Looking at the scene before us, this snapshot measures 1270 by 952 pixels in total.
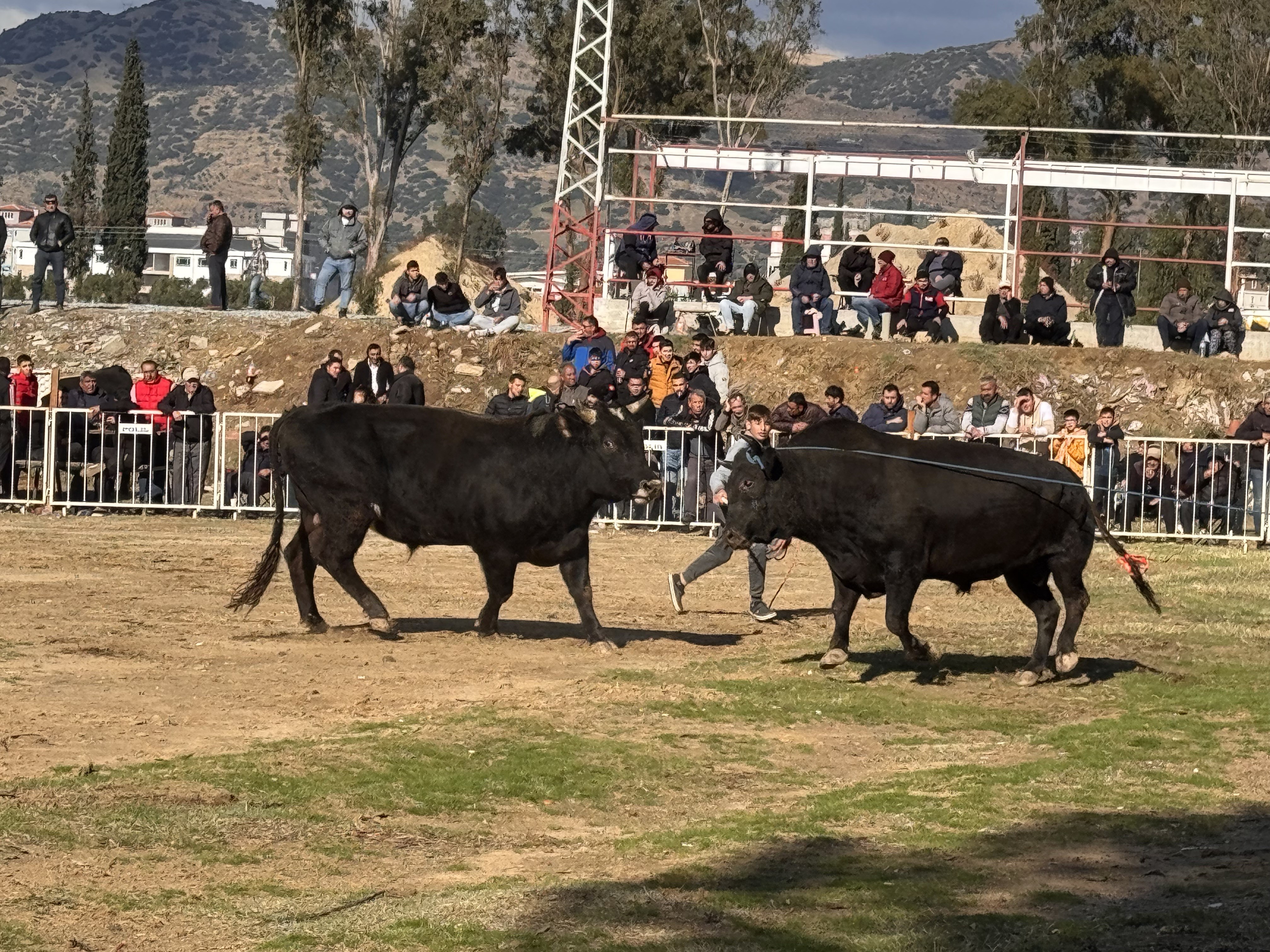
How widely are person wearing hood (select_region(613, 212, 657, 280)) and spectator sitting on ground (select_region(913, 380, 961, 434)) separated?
881 centimetres

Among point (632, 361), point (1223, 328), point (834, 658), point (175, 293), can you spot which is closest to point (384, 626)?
point (834, 658)

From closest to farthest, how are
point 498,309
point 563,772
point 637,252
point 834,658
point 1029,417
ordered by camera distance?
point 563,772, point 834,658, point 1029,417, point 498,309, point 637,252

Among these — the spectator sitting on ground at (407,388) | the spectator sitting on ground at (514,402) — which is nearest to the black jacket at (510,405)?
the spectator sitting on ground at (514,402)

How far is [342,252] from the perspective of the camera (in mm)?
33062

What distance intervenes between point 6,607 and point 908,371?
56.4ft

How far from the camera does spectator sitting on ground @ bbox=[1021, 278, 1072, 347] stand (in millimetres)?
30672

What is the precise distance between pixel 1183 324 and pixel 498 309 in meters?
11.1

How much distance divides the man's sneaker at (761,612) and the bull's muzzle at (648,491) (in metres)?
Answer: 2.25

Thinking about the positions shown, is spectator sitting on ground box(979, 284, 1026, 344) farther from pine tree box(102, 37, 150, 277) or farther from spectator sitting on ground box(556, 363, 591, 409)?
pine tree box(102, 37, 150, 277)

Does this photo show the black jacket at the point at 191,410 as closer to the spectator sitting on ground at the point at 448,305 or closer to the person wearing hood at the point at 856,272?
the spectator sitting on ground at the point at 448,305

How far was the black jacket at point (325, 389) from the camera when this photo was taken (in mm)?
25328

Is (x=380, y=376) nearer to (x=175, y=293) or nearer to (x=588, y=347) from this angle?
(x=588, y=347)

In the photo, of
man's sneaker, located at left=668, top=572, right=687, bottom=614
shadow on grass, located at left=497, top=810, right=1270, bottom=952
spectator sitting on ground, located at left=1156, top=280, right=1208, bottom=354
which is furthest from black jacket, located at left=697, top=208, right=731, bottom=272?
shadow on grass, located at left=497, top=810, right=1270, bottom=952

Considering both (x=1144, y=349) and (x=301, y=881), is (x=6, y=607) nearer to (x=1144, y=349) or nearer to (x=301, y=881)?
(x=301, y=881)
